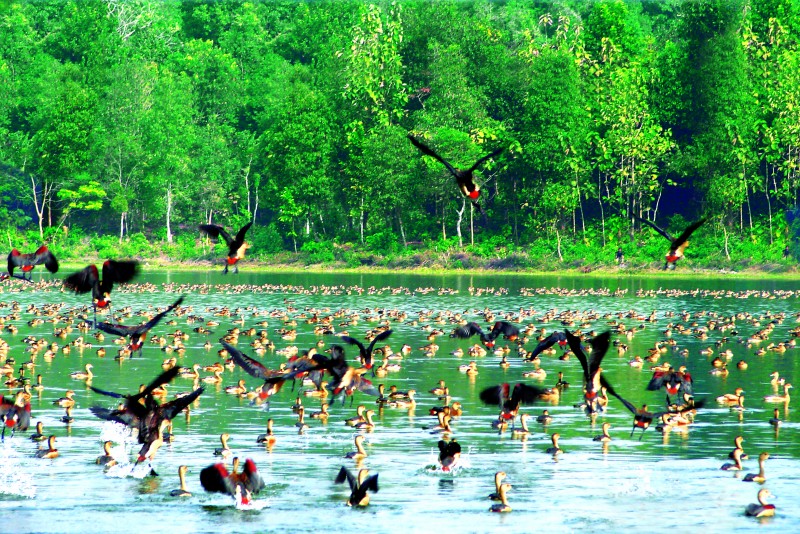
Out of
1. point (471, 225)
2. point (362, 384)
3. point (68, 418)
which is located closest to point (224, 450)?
point (362, 384)

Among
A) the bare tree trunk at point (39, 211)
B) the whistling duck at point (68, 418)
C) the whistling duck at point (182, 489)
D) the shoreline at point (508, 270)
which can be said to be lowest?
the whistling duck at point (182, 489)

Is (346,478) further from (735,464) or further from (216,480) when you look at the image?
(735,464)

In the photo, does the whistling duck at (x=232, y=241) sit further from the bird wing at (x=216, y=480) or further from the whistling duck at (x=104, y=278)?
the bird wing at (x=216, y=480)

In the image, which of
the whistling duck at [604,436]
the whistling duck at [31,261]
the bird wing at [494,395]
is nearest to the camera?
the whistling duck at [31,261]

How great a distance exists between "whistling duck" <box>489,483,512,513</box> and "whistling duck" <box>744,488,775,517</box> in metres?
3.87

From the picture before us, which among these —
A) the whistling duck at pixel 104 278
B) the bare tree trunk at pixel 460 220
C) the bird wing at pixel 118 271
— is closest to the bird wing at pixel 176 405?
the whistling duck at pixel 104 278

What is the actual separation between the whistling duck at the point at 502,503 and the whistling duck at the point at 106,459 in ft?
24.3

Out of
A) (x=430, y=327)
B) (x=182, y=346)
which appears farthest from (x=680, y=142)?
(x=182, y=346)

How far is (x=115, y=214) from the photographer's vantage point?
115 meters

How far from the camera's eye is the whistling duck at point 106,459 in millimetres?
25006

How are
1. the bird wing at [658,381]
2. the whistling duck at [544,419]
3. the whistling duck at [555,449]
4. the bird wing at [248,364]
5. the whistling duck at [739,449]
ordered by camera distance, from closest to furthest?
the bird wing at [248,364]
the whistling duck at [739,449]
the whistling duck at [555,449]
the whistling duck at [544,419]
the bird wing at [658,381]

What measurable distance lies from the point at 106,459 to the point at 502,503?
7.83m

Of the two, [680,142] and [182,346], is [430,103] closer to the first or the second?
[680,142]

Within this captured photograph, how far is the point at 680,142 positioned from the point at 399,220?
22791 mm
